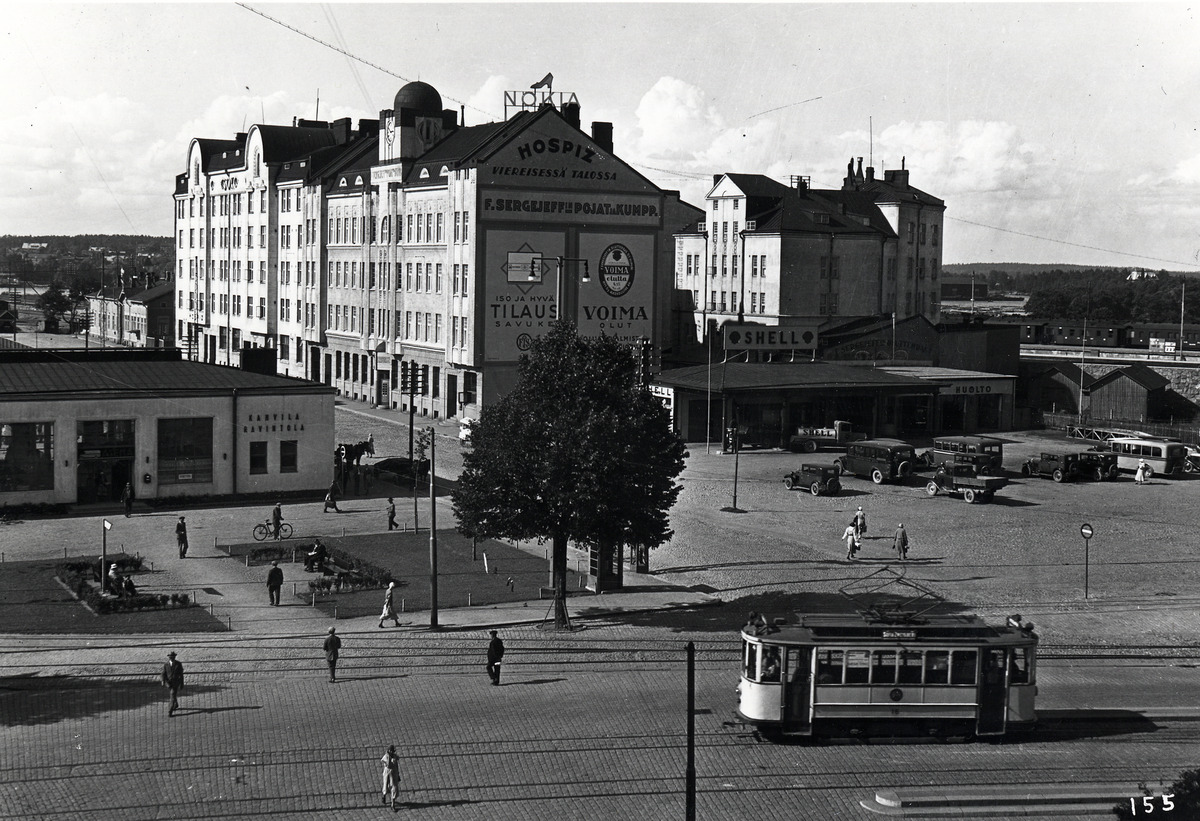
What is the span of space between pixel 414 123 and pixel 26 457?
42401 mm

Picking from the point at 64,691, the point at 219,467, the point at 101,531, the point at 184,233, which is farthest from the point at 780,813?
the point at 184,233

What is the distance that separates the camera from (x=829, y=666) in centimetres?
2547

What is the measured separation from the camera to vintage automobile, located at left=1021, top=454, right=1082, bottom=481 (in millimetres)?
61750

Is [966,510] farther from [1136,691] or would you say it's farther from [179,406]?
[179,406]

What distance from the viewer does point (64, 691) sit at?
28234 millimetres

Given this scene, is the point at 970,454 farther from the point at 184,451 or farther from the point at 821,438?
the point at 184,451

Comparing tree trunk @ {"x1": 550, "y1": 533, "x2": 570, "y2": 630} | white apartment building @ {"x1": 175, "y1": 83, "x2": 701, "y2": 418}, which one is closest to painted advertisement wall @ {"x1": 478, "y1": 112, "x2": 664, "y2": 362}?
white apartment building @ {"x1": 175, "y1": 83, "x2": 701, "y2": 418}

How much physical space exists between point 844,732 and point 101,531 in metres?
31.1

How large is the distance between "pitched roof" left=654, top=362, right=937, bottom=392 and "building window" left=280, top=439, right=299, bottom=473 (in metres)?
20.6

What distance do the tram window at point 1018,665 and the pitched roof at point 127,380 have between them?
1497 inches

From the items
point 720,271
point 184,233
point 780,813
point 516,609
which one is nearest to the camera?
point 780,813

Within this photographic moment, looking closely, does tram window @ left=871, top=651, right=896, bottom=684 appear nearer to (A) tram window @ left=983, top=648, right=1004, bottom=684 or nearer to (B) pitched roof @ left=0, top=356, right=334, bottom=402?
(A) tram window @ left=983, top=648, right=1004, bottom=684

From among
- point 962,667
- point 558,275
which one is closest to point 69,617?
point 558,275

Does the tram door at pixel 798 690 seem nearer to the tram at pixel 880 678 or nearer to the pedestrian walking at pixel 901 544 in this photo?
the tram at pixel 880 678
